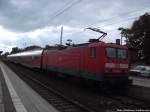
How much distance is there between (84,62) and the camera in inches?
818

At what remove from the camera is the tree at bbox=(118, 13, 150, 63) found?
7031 cm

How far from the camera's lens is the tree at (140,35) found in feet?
231

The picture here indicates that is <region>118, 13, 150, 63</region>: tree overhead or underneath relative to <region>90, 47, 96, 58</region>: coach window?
overhead

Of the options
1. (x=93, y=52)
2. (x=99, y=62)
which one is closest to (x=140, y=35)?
(x=93, y=52)

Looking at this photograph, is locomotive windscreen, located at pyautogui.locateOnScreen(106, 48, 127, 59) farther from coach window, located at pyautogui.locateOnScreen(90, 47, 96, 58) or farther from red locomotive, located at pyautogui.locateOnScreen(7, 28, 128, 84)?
coach window, located at pyautogui.locateOnScreen(90, 47, 96, 58)

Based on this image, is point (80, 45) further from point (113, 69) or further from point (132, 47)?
point (132, 47)

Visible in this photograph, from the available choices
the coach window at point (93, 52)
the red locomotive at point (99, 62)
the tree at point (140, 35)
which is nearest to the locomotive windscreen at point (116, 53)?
the red locomotive at point (99, 62)

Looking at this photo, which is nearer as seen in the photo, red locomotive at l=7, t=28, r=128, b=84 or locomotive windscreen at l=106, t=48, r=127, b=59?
red locomotive at l=7, t=28, r=128, b=84

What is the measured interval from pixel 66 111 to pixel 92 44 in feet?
24.4

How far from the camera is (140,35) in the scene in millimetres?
73812

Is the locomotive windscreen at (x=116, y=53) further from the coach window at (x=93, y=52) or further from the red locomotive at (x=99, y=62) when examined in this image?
the coach window at (x=93, y=52)

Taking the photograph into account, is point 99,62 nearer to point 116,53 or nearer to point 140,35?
point 116,53

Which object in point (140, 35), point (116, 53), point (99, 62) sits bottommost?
point (99, 62)

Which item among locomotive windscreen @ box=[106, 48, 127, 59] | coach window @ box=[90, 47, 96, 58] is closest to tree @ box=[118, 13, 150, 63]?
locomotive windscreen @ box=[106, 48, 127, 59]
